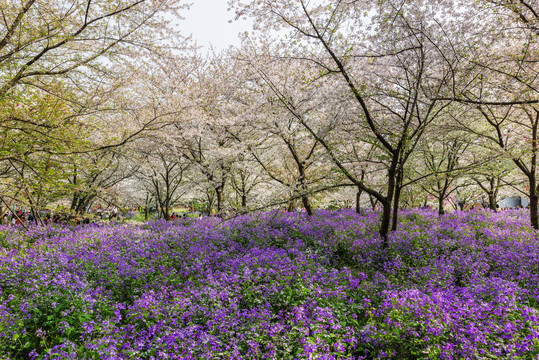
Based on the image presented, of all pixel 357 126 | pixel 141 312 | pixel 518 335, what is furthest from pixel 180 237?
pixel 518 335

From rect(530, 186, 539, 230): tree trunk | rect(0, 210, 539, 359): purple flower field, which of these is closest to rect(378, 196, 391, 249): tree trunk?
rect(0, 210, 539, 359): purple flower field

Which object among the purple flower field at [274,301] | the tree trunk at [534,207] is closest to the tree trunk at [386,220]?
the purple flower field at [274,301]

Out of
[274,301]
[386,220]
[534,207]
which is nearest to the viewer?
[274,301]

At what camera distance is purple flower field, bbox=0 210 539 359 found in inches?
142

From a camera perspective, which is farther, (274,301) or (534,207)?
(534,207)

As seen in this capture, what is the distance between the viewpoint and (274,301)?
4.91m

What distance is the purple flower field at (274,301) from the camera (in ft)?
11.9

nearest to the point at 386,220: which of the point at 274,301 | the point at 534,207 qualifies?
the point at 274,301

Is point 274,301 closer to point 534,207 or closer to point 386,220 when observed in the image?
point 386,220

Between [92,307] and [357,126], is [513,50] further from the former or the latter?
[92,307]

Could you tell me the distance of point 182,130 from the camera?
13.8 metres

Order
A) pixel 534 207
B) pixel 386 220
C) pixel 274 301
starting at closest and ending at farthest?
1. pixel 274 301
2. pixel 386 220
3. pixel 534 207

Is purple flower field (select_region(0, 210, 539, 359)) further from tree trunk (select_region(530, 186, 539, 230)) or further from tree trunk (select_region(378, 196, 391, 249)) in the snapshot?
tree trunk (select_region(530, 186, 539, 230))

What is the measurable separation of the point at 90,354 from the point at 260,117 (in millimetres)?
10039
